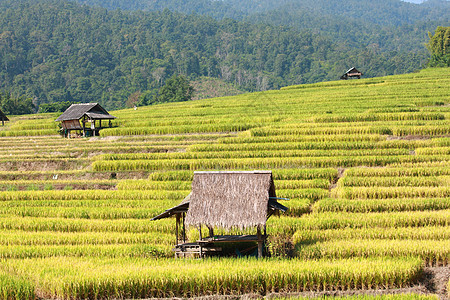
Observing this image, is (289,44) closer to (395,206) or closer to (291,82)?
(291,82)

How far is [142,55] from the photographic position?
12838cm

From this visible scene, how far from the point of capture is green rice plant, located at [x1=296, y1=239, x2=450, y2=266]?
43.9ft

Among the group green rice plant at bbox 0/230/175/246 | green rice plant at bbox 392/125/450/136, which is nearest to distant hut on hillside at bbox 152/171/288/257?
green rice plant at bbox 0/230/175/246

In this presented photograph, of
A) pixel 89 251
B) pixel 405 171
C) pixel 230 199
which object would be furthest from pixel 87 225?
pixel 405 171

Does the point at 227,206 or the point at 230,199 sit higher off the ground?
the point at 230,199

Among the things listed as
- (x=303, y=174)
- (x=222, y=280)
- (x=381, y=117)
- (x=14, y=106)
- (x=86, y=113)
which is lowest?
(x=222, y=280)

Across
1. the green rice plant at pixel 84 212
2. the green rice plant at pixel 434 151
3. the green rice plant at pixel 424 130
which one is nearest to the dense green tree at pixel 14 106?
the green rice plant at pixel 84 212

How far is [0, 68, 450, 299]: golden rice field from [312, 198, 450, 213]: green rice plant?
52mm

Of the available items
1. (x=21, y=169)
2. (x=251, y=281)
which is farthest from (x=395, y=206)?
(x=21, y=169)

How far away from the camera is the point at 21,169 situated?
29.5 m

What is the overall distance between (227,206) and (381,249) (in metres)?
4.50

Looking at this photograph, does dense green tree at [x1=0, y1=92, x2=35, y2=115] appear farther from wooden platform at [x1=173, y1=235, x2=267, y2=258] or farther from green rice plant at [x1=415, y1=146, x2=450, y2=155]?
wooden platform at [x1=173, y1=235, x2=267, y2=258]

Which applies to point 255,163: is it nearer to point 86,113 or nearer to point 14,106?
point 86,113

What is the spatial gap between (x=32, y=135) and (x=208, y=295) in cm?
3174
